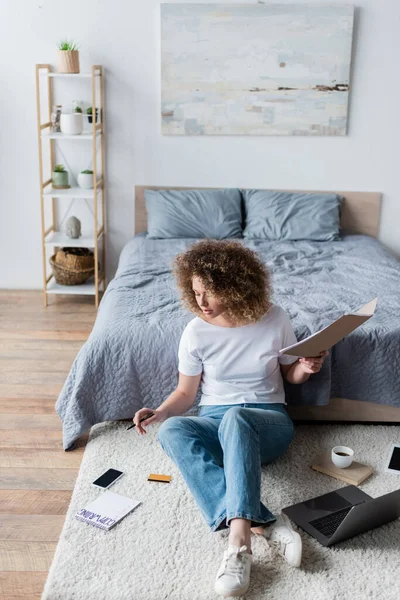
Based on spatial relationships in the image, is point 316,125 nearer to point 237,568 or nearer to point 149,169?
point 149,169

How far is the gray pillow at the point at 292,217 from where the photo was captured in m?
4.01

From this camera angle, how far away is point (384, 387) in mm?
2604

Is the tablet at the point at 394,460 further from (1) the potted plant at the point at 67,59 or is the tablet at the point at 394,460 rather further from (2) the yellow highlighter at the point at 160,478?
(1) the potted plant at the point at 67,59

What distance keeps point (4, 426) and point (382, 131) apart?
2.75 metres

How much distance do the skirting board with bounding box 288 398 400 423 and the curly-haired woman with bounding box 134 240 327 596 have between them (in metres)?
0.29

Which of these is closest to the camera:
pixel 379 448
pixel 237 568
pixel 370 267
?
pixel 237 568

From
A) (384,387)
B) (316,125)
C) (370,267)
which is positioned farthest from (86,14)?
(384,387)

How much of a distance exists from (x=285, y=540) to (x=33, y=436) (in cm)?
117

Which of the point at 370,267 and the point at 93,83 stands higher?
the point at 93,83

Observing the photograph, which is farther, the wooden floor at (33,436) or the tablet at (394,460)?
the tablet at (394,460)

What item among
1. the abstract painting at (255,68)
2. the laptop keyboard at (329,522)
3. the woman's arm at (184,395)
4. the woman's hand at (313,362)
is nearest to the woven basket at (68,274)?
the abstract painting at (255,68)

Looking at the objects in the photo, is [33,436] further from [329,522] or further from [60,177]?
[60,177]

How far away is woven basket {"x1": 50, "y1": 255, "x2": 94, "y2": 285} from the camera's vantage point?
4.20 meters

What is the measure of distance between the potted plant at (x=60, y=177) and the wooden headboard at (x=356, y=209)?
1.41 ft
